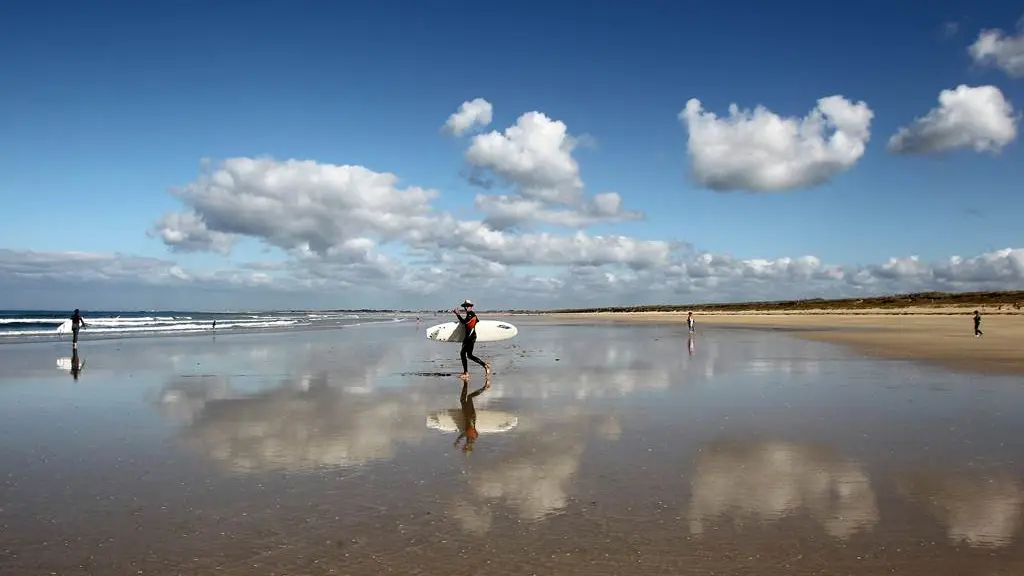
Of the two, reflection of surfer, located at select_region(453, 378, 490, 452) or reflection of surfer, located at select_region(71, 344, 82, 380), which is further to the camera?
reflection of surfer, located at select_region(71, 344, 82, 380)

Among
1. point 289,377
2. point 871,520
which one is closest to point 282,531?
point 871,520

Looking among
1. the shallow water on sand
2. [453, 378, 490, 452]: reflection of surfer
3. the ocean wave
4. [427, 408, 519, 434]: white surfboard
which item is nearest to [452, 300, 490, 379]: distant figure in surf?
[453, 378, 490, 452]: reflection of surfer

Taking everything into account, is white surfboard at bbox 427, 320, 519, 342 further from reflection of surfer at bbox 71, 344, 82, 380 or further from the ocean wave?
the ocean wave

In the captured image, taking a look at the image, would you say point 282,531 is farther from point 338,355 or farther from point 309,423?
point 338,355

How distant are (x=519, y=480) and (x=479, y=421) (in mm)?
4609

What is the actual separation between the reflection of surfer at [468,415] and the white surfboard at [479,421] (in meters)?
0.07

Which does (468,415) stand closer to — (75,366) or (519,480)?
(519,480)

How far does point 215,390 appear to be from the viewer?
18125mm

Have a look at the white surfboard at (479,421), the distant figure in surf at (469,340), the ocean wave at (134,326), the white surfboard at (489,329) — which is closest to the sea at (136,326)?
the ocean wave at (134,326)

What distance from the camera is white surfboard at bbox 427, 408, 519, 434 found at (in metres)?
12.5

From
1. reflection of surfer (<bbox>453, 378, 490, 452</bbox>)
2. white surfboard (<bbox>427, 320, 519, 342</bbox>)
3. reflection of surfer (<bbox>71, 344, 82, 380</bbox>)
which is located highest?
white surfboard (<bbox>427, 320, 519, 342</bbox>)

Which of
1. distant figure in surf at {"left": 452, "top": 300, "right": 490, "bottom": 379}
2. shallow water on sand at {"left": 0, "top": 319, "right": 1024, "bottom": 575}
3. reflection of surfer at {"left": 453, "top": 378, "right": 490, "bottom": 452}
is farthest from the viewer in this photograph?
distant figure in surf at {"left": 452, "top": 300, "right": 490, "bottom": 379}

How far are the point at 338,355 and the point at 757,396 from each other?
759 inches

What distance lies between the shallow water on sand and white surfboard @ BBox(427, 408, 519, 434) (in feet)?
0.33
